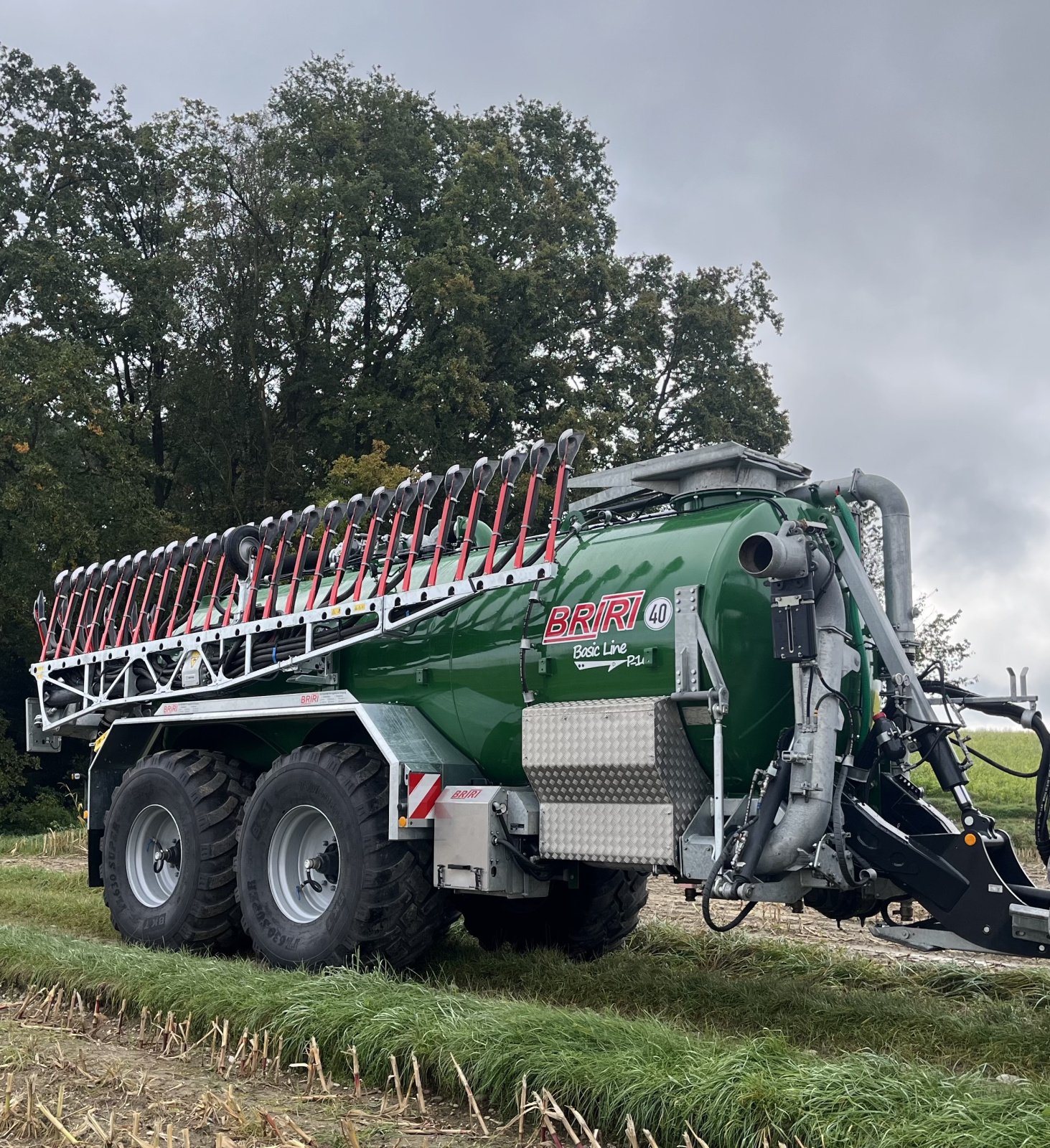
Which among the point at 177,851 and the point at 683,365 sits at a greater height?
the point at 683,365

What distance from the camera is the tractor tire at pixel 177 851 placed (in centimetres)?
853

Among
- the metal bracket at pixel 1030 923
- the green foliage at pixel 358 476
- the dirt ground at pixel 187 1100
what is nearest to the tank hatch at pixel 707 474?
the metal bracket at pixel 1030 923

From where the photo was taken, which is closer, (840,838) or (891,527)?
(840,838)

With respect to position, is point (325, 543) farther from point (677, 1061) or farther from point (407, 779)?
point (677, 1061)

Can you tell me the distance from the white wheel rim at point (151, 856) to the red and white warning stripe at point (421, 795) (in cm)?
249

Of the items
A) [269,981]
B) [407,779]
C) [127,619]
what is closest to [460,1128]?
[269,981]

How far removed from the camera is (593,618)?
705 centimetres

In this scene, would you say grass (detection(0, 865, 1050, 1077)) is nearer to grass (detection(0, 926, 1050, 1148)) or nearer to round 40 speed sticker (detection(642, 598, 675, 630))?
grass (detection(0, 926, 1050, 1148))

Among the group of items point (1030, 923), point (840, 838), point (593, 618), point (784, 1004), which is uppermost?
point (593, 618)

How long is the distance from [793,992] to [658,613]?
211 centimetres

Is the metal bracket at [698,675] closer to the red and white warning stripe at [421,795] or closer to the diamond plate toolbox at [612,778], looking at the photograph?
the diamond plate toolbox at [612,778]

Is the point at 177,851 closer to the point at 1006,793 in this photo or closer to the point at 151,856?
the point at 151,856

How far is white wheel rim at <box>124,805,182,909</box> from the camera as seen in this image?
9.16 metres

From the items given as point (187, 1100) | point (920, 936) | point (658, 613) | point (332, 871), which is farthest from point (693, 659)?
point (187, 1100)
